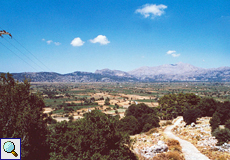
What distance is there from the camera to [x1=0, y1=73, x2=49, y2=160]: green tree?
51.6ft

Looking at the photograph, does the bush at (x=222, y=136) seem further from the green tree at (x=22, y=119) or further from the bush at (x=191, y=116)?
the green tree at (x=22, y=119)

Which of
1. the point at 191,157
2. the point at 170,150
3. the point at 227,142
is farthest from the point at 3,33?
the point at 227,142

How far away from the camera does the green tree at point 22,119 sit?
15719 millimetres

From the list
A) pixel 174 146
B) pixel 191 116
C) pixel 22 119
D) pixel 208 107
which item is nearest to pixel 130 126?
pixel 191 116

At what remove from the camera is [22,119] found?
15.9 m

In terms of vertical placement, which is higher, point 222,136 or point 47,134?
point 47,134

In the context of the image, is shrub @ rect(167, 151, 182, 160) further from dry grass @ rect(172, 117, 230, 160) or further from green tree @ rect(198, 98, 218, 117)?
green tree @ rect(198, 98, 218, 117)

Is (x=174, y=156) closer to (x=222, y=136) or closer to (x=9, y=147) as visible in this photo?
(x=222, y=136)

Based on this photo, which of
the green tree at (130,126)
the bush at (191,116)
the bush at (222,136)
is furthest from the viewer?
the green tree at (130,126)

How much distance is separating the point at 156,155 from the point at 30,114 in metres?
19.2

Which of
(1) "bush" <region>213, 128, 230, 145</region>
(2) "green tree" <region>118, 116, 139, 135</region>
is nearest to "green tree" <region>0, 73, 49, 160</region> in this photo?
(2) "green tree" <region>118, 116, 139, 135</region>

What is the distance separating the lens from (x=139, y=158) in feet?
71.0

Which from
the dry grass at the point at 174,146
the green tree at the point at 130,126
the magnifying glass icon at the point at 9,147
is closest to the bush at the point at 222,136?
the dry grass at the point at 174,146

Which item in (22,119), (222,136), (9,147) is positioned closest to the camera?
(9,147)
